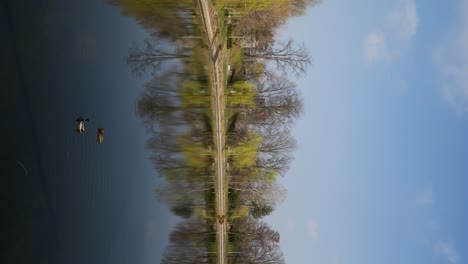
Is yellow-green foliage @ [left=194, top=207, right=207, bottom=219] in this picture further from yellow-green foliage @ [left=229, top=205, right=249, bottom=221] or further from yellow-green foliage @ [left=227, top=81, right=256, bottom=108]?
yellow-green foliage @ [left=227, top=81, right=256, bottom=108]

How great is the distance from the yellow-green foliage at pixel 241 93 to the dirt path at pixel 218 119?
1273 mm

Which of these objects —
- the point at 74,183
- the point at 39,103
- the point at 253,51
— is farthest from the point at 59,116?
the point at 253,51

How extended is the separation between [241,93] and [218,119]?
2.89 meters

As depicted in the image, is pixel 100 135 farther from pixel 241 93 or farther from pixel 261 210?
pixel 261 210

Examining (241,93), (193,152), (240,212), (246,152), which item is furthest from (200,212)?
(241,93)

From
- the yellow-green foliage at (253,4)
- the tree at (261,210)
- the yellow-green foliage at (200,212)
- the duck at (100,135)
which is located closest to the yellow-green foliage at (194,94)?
the yellow-green foliage at (253,4)

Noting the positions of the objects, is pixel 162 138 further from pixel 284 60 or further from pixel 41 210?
pixel 41 210

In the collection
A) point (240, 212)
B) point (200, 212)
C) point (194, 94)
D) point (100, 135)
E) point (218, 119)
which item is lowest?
point (100, 135)

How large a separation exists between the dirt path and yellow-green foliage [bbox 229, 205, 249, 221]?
97 centimetres

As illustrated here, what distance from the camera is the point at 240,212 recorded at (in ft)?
142

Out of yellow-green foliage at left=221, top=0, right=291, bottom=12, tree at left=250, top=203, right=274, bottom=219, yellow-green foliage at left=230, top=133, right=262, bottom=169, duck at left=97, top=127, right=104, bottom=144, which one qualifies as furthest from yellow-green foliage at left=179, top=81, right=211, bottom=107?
tree at left=250, top=203, right=274, bottom=219

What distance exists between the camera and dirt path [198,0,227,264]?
32344 mm

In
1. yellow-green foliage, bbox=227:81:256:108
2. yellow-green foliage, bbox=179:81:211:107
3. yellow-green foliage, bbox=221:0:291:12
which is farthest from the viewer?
yellow-green foliage, bbox=227:81:256:108

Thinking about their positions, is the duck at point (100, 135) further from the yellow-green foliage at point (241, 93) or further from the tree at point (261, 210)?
the tree at point (261, 210)
